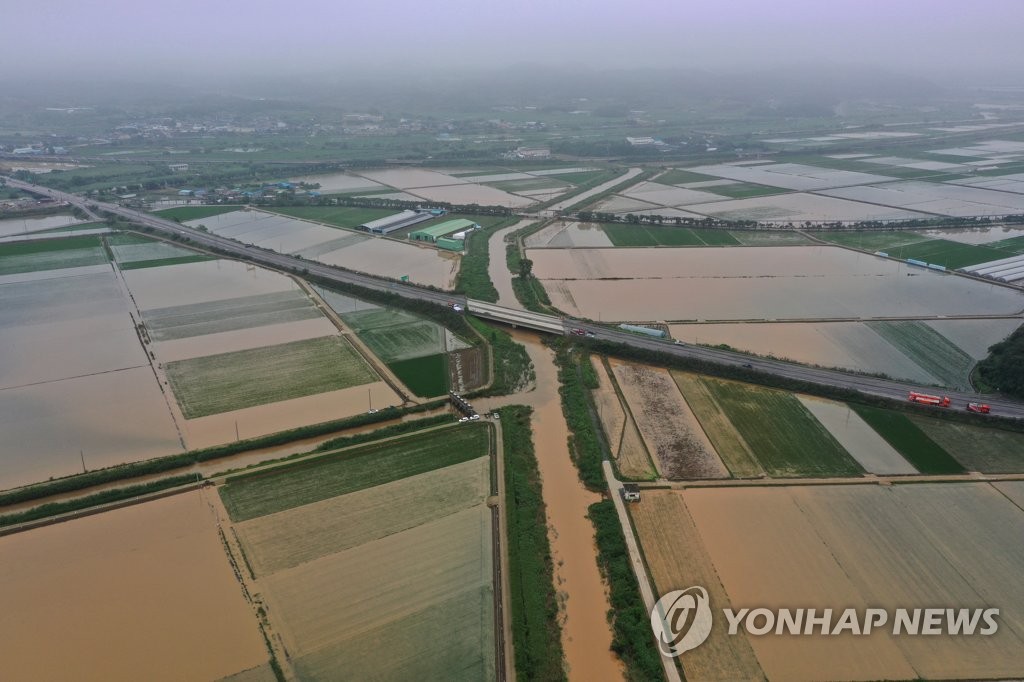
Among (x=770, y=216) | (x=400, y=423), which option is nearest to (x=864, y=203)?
(x=770, y=216)

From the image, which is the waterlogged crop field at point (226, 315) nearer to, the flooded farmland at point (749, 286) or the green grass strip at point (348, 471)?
the green grass strip at point (348, 471)

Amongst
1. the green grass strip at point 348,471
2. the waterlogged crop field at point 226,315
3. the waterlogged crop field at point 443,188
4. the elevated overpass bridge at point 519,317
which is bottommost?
the green grass strip at point 348,471

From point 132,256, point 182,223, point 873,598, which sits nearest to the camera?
point 873,598

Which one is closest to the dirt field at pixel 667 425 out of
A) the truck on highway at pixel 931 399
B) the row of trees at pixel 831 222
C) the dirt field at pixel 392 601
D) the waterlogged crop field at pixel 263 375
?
the dirt field at pixel 392 601

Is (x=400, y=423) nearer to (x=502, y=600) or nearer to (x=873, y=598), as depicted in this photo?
(x=502, y=600)

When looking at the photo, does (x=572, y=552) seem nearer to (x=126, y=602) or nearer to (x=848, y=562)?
(x=848, y=562)

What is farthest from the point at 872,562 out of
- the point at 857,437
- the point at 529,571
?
the point at 529,571
